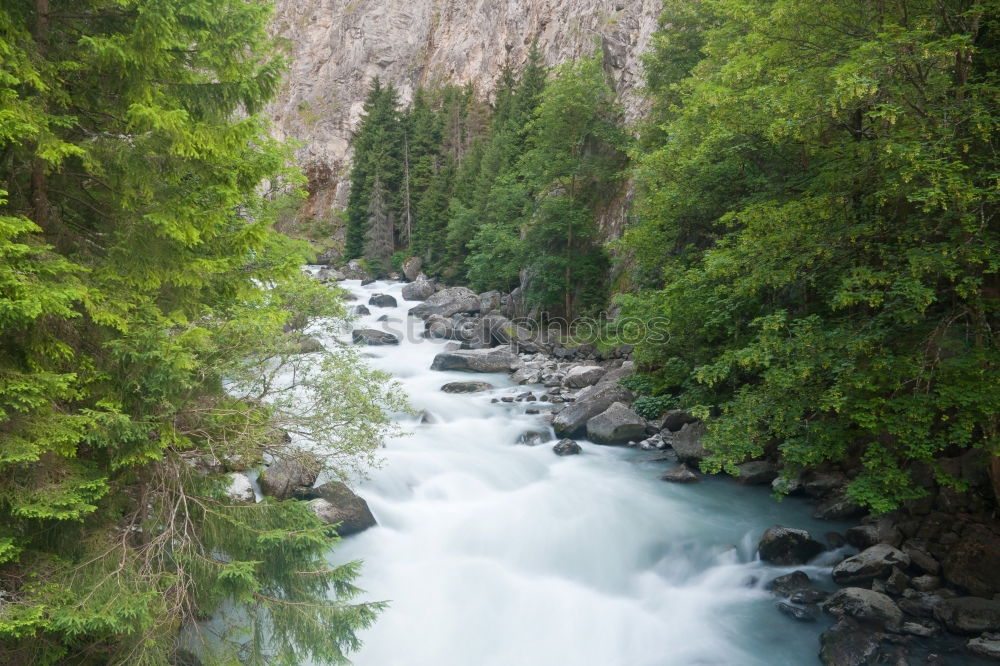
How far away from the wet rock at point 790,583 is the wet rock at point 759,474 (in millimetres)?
3182

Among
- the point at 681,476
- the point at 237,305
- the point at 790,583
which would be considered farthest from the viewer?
the point at 681,476

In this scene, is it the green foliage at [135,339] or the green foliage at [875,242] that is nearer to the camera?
the green foliage at [135,339]

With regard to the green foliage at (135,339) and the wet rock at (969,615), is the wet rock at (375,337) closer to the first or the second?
the green foliage at (135,339)

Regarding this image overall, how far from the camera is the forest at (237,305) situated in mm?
5051

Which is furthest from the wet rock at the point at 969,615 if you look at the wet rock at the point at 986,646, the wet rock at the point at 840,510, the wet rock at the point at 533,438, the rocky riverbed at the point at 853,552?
the wet rock at the point at 533,438

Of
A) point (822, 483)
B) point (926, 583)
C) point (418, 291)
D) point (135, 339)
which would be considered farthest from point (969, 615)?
point (418, 291)

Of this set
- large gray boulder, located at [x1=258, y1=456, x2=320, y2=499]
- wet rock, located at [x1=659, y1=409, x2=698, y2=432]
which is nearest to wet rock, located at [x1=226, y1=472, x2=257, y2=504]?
large gray boulder, located at [x1=258, y1=456, x2=320, y2=499]

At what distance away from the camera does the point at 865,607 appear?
8.00 meters

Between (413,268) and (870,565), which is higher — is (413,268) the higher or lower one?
the higher one

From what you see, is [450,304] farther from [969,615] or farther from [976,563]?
[969,615]

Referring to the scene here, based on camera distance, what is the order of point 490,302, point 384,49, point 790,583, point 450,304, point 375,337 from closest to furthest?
point 790,583 < point 375,337 < point 490,302 < point 450,304 < point 384,49

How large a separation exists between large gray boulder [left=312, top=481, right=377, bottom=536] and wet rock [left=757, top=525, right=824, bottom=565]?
675cm

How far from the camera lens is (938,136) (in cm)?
703

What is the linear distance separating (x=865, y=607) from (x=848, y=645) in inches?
29.8
